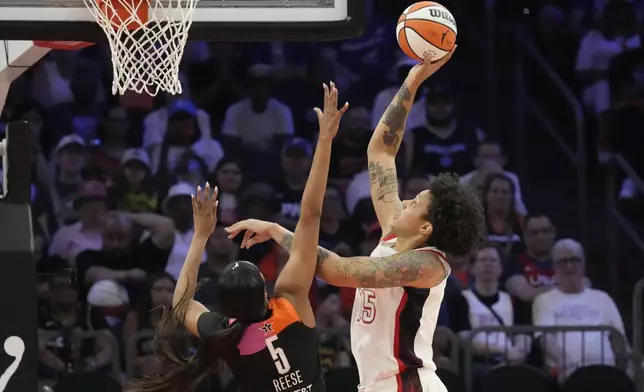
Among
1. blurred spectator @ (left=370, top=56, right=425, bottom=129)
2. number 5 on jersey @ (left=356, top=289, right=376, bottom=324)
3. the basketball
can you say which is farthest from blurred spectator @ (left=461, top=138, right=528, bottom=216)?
number 5 on jersey @ (left=356, top=289, right=376, bottom=324)

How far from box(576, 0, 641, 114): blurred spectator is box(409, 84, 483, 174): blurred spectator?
136 cm

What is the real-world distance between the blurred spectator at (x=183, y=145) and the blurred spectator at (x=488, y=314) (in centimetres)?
258

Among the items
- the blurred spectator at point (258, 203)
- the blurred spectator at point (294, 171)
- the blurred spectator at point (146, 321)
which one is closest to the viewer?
the blurred spectator at point (146, 321)

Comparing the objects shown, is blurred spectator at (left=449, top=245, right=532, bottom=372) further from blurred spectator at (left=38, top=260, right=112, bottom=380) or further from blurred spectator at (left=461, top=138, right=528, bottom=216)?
blurred spectator at (left=38, top=260, right=112, bottom=380)

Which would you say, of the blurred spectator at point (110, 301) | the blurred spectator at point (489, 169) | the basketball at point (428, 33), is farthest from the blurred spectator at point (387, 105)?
the basketball at point (428, 33)

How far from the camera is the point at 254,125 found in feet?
34.3

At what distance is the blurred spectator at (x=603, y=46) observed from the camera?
1108 cm

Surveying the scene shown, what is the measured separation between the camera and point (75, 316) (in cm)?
885

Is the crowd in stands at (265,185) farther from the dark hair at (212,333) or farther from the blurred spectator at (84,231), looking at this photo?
the dark hair at (212,333)

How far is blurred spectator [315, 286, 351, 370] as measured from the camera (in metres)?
8.59

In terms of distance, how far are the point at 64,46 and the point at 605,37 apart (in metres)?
6.63

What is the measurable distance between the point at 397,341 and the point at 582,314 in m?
4.35

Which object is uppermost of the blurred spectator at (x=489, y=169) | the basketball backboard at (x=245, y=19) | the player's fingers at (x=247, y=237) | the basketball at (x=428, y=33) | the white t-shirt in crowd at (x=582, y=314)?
the basketball backboard at (x=245, y=19)

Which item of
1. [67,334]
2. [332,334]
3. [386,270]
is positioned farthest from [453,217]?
[67,334]
